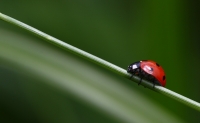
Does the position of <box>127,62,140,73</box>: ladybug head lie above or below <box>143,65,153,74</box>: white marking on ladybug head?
below

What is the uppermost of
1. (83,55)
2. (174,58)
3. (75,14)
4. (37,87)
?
(75,14)

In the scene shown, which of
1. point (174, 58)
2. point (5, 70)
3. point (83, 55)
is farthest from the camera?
point (174, 58)

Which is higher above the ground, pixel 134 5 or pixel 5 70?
pixel 134 5

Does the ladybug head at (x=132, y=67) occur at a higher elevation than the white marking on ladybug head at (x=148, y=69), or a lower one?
lower

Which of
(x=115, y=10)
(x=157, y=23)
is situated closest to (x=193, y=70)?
(x=157, y=23)

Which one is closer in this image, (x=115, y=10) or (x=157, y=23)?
(x=157, y=23)

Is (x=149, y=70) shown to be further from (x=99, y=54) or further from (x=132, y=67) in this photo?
(x=99, y=54)

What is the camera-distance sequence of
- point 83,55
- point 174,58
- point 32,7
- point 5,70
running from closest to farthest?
point 83,55 → point 5,70 → point 174,58 → point 32,7

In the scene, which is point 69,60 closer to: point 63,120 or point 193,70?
point 63,120
